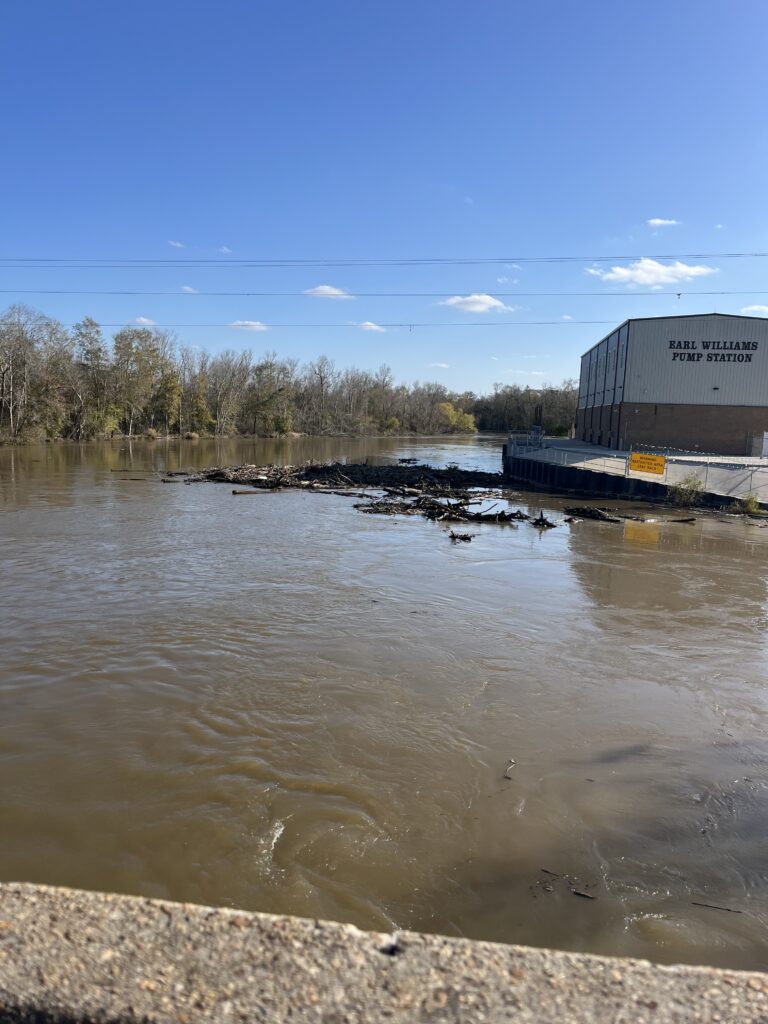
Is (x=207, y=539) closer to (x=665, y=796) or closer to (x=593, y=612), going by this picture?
(x=593, y=612)

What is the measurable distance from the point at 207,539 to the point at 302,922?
1627 centimetres

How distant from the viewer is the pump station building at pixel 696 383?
146ft

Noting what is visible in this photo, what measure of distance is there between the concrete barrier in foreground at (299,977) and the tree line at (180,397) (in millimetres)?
59606

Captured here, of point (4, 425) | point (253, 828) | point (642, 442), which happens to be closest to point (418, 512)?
point (253, 828)

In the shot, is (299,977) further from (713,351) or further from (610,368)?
(610,368)

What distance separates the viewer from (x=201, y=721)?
6691 mm

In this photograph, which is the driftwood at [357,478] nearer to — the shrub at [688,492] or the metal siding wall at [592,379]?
the shrub at [688,492]

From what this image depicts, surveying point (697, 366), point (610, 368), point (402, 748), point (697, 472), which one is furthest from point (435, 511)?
point (610, 368)

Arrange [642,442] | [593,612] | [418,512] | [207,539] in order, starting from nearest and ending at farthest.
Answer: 1. [593,612]
2. [207,539]
3. [418,512]
4. [642,442]

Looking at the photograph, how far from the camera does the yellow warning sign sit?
28.8 meters

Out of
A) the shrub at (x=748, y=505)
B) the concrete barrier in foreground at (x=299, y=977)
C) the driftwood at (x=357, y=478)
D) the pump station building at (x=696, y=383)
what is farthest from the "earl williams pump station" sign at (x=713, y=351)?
the concrete barrier in foreground at (x=299, y=977)

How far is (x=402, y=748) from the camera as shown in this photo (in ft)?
20.5

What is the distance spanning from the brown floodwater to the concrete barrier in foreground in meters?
1.91

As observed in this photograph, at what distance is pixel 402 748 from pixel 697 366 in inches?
1817
